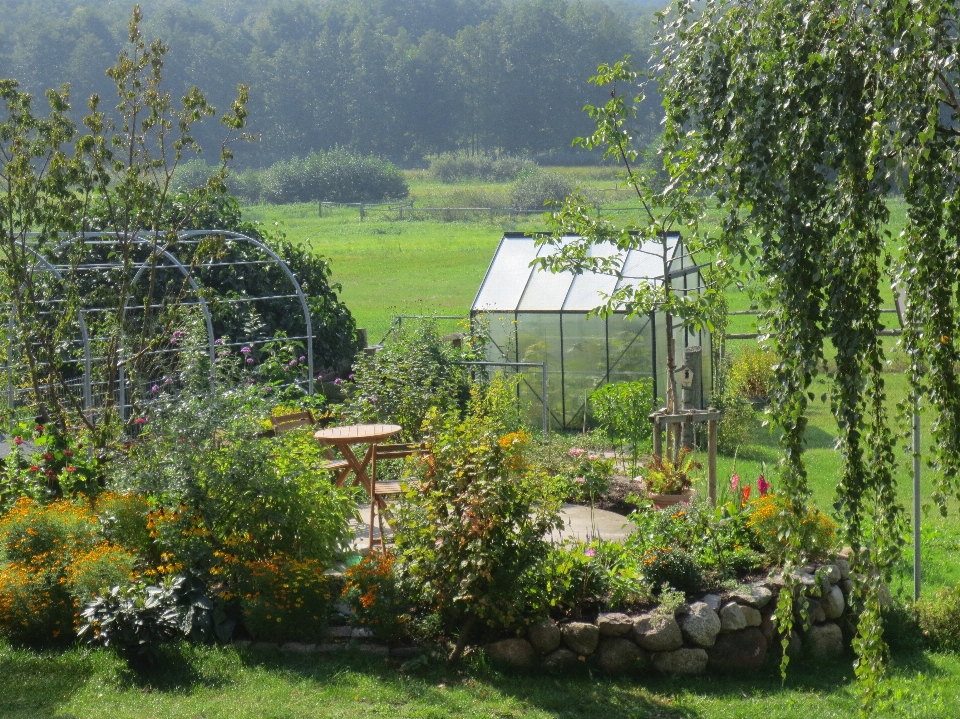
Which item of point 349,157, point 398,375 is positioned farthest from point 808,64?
point 349,157

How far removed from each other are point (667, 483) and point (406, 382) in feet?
10.1

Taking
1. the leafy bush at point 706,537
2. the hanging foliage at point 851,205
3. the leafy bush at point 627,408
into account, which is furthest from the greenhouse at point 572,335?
the hanging foliage at point 851,205

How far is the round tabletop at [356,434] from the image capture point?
23.3 ft

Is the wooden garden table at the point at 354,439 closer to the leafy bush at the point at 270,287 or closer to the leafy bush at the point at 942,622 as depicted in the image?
the leafy bush at the point at 942,622

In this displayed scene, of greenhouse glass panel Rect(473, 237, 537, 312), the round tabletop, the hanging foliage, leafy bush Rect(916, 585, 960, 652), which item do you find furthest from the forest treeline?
the hanging foliage

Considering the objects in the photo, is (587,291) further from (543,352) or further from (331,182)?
(331,182)

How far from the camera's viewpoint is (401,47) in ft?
201

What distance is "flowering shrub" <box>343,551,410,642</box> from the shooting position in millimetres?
5832

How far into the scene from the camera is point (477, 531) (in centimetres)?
562

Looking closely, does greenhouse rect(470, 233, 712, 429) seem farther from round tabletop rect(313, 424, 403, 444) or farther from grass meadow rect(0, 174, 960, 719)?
grass meadow rect(0, 174, 960, 719)

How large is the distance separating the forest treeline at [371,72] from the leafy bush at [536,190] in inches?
434

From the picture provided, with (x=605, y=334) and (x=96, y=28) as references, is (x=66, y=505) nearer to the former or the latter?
(x=605, y=334)

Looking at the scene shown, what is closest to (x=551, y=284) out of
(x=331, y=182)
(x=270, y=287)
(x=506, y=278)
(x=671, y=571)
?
(x=506, y=278)

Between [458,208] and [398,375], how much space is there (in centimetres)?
3182
